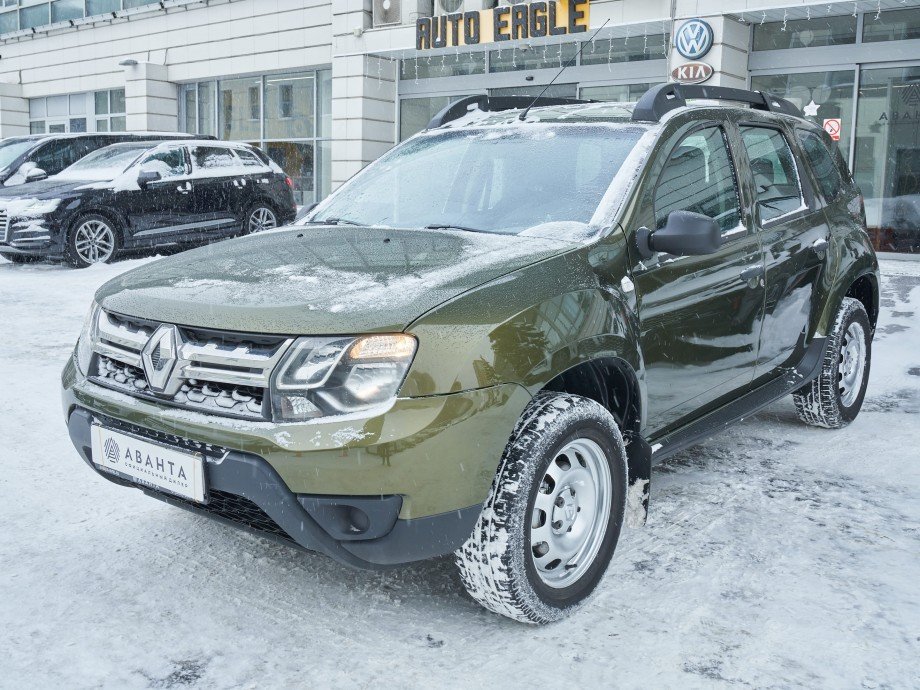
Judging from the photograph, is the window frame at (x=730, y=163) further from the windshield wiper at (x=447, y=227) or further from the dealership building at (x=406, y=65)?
the dealership building at (x=406, y=65)

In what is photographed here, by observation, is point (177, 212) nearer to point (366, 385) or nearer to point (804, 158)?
point (804, 158)

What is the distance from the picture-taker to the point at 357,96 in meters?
18.6

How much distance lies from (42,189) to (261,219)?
296 cm

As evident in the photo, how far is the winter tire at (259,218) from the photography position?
43.2 ft

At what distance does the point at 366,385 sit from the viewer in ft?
8.32

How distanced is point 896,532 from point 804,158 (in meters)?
1.99

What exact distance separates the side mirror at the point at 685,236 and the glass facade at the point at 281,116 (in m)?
17.2

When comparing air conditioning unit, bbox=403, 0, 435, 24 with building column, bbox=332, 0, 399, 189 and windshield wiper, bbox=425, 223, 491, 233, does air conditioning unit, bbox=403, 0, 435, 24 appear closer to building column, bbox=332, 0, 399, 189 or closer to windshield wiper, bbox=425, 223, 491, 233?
building column, bbox=332, 0, 399, 189

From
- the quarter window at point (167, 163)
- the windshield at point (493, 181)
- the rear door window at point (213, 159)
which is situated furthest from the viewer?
the rear door window at point (213, 159)

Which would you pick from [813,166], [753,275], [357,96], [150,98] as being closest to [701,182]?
[753,275]

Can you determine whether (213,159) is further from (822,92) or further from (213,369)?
(213,369)

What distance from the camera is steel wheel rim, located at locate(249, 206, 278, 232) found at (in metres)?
13.3

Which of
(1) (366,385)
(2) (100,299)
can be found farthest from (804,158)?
(2) (100,299)

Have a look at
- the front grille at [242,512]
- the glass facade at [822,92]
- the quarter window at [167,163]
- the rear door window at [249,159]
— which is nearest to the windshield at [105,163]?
the quarter window at [167,163]
